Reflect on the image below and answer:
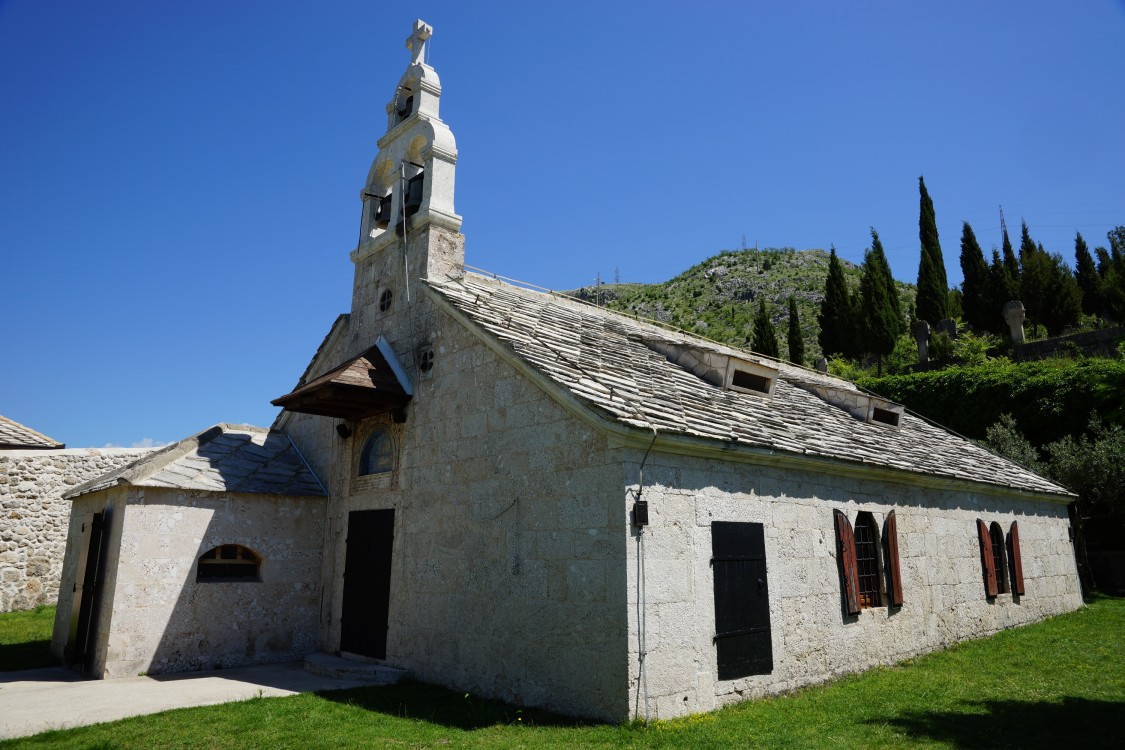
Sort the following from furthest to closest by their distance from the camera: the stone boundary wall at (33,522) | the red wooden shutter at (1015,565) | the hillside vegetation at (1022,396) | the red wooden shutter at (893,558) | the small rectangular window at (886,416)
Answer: the hillside vegetation at (1022,396) < the stone boundary wall at (33,522) < the small rectangular window at (886,416) < the red wooden shutter at (1015,565) < the red wooden shutter at (893,558)

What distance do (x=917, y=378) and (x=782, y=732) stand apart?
83.1 feet

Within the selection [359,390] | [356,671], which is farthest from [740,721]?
[359,390]

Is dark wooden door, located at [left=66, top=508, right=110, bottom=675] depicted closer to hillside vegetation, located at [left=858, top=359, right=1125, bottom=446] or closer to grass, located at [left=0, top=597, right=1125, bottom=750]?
grass, located at [left=0, top=597, right=1125, bottom=750]

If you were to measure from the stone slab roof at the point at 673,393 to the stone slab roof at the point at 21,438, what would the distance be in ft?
22.8

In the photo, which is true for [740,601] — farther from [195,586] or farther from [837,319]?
[837,319]

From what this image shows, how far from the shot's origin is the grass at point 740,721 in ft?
22.4

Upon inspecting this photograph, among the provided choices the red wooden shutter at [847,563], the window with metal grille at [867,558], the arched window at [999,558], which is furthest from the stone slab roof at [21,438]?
the arched window at [999,558]

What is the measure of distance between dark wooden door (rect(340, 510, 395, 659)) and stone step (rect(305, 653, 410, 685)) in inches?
15.8

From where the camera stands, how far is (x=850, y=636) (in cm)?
1017

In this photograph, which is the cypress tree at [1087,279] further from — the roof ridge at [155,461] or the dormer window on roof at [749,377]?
the roof ridge at [155,461]

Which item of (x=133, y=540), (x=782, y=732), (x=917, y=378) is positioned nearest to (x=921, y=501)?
(x=782, y=732)

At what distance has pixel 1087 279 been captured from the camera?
151ft

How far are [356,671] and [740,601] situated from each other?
572 centimetres

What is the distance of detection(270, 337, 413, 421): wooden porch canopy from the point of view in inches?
432
